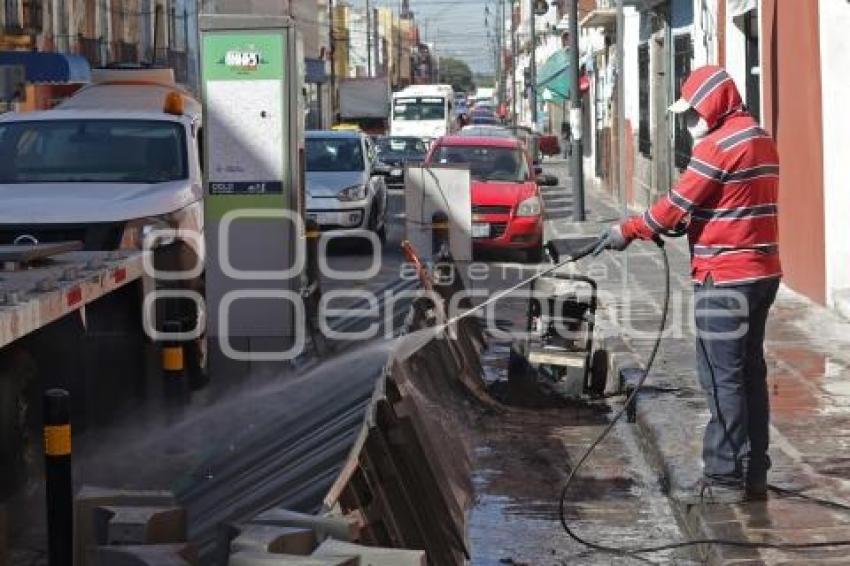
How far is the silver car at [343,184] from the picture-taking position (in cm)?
2408

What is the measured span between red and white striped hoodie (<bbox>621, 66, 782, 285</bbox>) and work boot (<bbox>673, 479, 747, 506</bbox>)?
39.7 inches

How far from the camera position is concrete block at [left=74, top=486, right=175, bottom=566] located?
5660mm

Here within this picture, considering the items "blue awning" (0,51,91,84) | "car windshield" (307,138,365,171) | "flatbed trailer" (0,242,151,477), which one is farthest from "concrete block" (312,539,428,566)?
"blue awning" (0,51,91,84)

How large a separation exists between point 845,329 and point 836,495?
5664mm

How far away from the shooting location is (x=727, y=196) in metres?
7.46

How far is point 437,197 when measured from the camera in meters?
17.0

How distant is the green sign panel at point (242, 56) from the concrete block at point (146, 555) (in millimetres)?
8073

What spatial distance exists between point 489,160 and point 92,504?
18655mm

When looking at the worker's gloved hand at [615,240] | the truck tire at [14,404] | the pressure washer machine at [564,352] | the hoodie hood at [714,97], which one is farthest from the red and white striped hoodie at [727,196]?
the pressure washer machine at [564,352]

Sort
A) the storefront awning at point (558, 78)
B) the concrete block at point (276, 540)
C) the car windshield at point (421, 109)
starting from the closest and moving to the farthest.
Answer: the concrete block at point (276, 540) → the storefront awning at point (558, 78) → the car windshield at point (421, 109)

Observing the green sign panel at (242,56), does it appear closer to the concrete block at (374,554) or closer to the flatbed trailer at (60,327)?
the flatbed trailer at (60,327)

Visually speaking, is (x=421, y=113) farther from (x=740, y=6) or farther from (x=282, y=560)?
(x=282, y=560)

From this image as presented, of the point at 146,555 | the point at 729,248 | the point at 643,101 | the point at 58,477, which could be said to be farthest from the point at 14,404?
the point at 643,101

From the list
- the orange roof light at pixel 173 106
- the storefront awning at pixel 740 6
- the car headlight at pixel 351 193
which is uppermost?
the storefront awning at pixel 740 6
